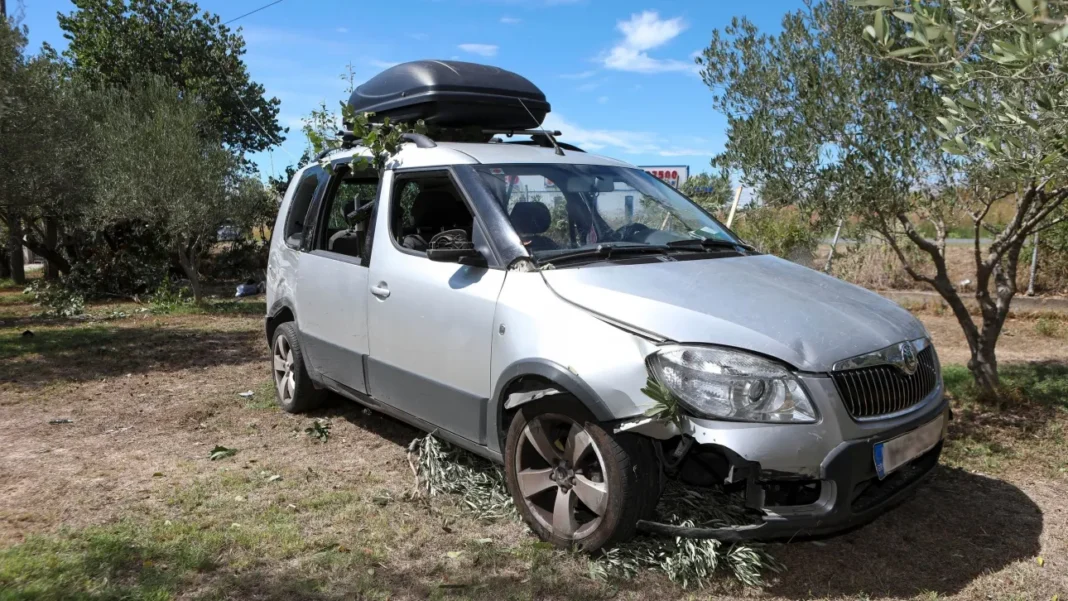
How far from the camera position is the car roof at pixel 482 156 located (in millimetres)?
4500

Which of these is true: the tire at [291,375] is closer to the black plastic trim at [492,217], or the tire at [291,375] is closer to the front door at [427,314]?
the front door at [427,314]

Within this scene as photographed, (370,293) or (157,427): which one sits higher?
(370,293)

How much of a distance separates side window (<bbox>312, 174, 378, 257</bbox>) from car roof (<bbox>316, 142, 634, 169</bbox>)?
53cm

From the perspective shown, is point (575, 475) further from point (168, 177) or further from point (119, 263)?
point (119, 263)

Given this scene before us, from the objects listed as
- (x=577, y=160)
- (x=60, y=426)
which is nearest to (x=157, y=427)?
(x=60, y=426)

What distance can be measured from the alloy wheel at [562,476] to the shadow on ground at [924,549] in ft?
2.88

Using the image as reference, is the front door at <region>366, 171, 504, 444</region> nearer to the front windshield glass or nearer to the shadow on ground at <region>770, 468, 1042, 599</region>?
the front windshield glass

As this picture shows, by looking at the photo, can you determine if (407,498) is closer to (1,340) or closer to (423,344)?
(423,344)

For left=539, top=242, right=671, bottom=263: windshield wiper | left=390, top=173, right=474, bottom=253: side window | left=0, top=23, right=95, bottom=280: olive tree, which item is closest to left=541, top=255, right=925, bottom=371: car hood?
left=539, top=242, right=671, bottom=263: windshield wiper

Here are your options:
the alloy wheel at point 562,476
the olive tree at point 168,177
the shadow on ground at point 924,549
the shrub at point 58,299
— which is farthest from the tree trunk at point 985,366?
the shrub at point 58,299

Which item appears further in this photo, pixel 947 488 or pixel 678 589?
pixel 947 488

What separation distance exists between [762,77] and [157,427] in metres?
5.42

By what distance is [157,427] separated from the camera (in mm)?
6066

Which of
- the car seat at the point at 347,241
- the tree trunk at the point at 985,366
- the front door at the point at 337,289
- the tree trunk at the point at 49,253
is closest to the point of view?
the front door at the point at 337,289
